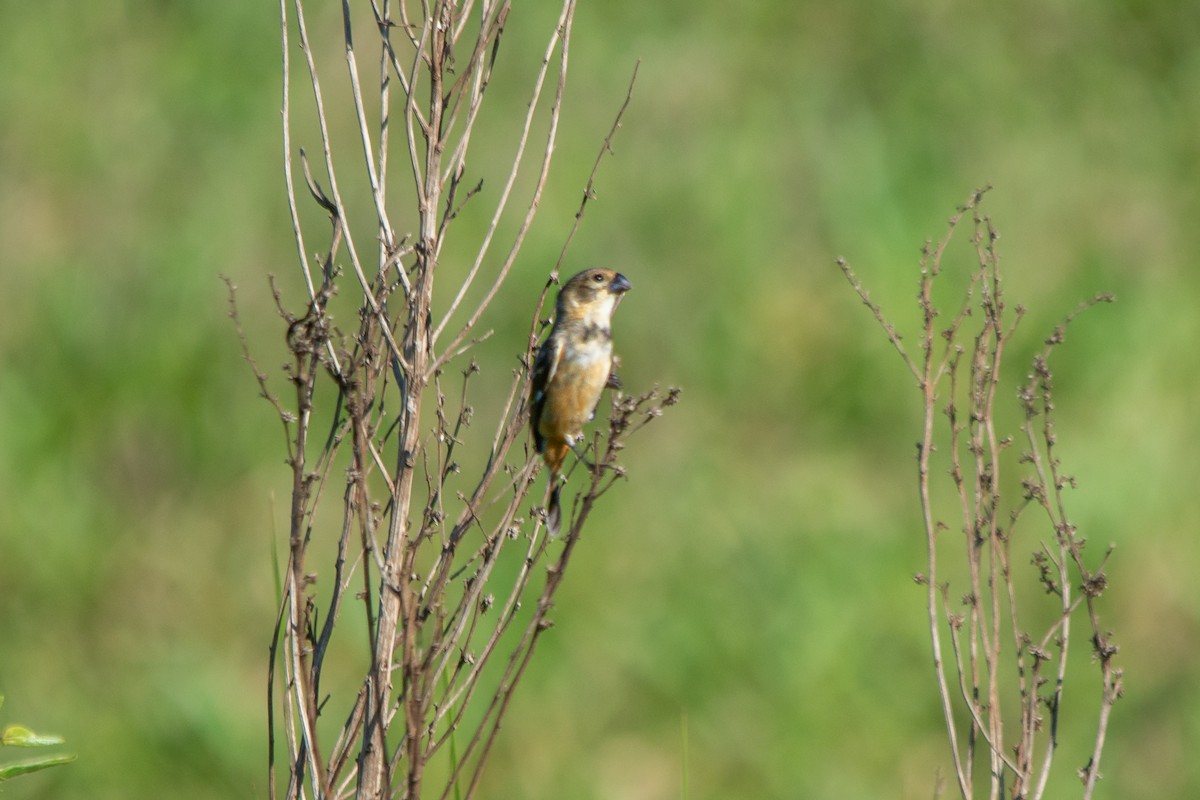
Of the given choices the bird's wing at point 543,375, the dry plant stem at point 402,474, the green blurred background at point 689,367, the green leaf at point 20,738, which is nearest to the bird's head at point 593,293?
the bird's wing at point 543,375

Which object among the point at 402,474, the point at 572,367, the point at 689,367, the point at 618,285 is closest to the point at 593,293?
the point at 618,285

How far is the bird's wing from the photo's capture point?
435 centimetres

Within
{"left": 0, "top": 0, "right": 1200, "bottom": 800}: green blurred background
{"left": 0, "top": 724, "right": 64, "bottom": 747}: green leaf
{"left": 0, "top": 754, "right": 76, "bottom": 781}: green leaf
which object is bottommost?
{"left": 0, "top": 754, "right": 76, "bottom": 781}: green leaf

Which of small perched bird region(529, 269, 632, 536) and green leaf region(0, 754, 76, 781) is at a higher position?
small perched bird region(529, 269, 632, 536)

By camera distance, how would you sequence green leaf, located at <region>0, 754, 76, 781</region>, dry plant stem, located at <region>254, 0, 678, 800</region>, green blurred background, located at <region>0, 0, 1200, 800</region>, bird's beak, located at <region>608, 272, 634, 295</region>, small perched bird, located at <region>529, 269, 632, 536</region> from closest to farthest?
1. green leaf, located at <region>0, 754, 76, 781</region>
2. dry plant stem, located at <region>254, 0, 678, 800</region>
3. small perched bird, located at <region>529, 269, 632, 536</region>
4. bird's beak, located at <region>608, 272, 634, 295</region>
5. green blurred background, located at <region>0, 0, 1200, 800</region>

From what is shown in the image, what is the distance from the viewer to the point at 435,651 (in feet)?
8.65

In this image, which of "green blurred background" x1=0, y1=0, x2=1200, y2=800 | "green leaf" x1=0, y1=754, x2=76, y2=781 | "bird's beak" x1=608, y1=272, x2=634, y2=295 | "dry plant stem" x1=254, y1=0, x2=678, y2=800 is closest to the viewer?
"green leaf" x1=0, y1=754, x2=76, y2=781

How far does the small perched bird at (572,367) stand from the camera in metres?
4.31

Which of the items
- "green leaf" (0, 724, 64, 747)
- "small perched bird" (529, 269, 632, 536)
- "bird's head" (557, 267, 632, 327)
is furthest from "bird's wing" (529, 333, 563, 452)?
"green leaf" (0, 724, 64, 747)

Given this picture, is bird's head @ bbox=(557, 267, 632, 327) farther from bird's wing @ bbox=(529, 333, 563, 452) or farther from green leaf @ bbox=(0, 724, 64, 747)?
green leaf @ bbox=(0, 724, 64, 747)

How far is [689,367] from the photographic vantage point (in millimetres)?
7941

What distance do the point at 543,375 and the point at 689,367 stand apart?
11.8 feet

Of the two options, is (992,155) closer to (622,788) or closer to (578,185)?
(578,185)

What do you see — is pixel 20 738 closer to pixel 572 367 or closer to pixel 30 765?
pixel 30 765
